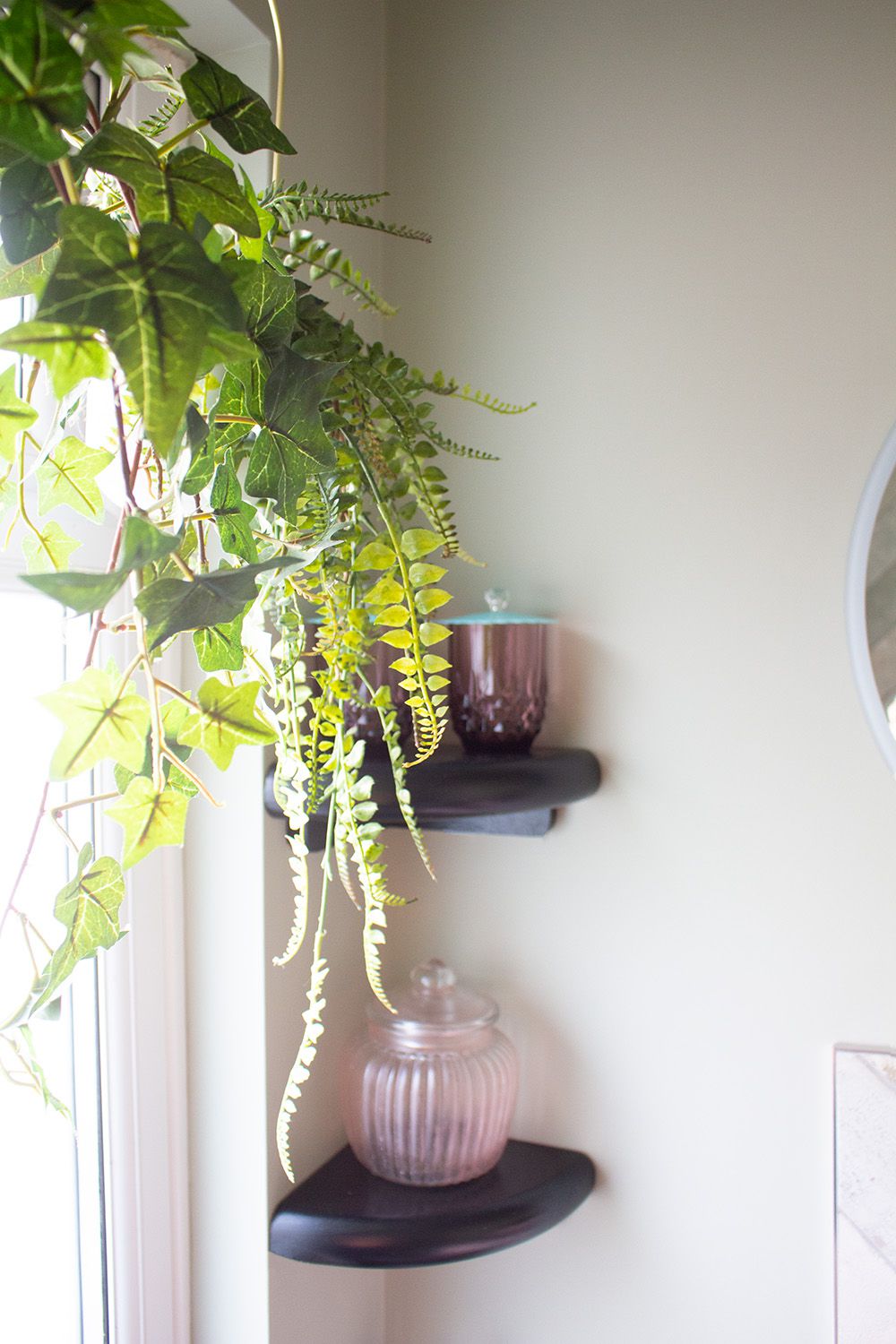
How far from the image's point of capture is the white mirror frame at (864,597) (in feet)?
3.44

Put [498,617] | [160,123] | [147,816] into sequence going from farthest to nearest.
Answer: [498,617]
[160,123]
[147,816]

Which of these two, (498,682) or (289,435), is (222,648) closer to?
(289,435)

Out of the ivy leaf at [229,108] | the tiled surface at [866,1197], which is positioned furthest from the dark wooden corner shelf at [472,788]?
the ivy leaf at [229,108]

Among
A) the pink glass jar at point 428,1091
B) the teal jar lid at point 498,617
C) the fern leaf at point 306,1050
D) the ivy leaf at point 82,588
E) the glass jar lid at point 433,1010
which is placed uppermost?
the ivy leaf at point 82,588

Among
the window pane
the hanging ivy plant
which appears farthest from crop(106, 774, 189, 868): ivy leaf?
the window pane

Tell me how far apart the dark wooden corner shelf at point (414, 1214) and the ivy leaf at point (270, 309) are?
88 cm

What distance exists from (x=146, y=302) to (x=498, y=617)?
81 cm

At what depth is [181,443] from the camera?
390 mm

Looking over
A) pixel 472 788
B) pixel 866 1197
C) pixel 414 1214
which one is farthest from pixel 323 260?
pixel 866 1197

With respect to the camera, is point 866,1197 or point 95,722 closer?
point 95,722

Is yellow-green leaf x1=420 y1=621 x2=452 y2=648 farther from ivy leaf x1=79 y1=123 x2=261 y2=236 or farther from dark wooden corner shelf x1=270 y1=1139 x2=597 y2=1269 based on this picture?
dark wooden corner shelf x1=270 y1=1139 x2=597 y2=1269

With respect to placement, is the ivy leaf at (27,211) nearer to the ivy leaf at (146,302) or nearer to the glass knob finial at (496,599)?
the ivy leaf at (146,302)

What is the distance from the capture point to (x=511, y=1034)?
122 cm

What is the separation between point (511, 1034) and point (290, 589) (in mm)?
835
